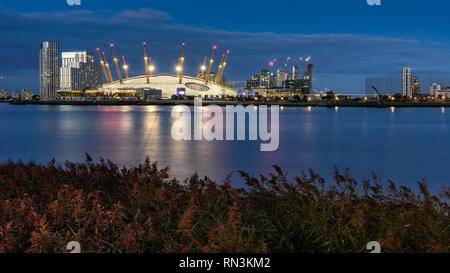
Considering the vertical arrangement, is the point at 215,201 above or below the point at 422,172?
above

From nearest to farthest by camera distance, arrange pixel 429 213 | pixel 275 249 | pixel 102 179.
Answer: pixel 275 249 → pixel 429 213 → pixel 102 179

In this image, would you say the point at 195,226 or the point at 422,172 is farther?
the point at 422,172

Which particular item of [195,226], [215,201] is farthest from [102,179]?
[195,226]

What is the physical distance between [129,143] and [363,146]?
17.7 metres

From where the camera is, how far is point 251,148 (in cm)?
2761

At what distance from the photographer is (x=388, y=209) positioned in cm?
629

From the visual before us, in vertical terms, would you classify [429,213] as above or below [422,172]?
above

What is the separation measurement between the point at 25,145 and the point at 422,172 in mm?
27118

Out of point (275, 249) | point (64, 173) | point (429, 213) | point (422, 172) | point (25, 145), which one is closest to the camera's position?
point (275, 249)

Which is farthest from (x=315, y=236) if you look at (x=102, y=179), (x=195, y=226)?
(x=102, y=179)

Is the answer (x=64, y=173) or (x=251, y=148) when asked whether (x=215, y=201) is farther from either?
(x=251, y=148)
